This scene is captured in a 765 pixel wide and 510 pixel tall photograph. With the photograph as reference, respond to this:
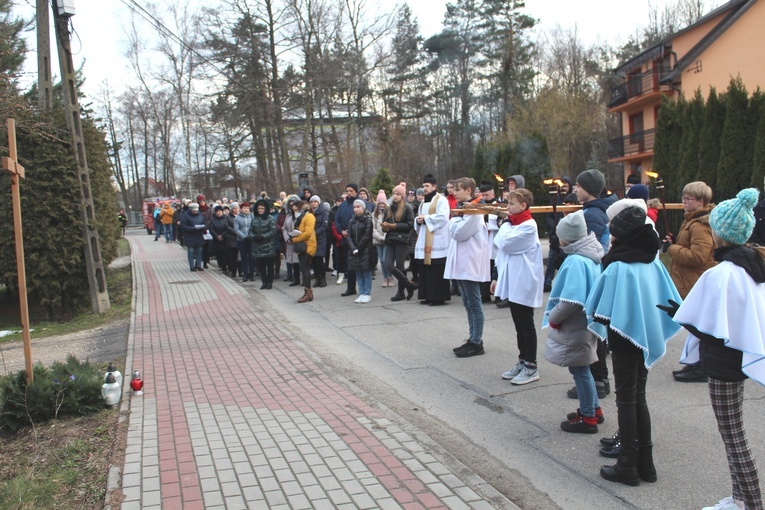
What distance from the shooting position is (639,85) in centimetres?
3962

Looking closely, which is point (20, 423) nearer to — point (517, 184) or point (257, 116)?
point (517, 184)

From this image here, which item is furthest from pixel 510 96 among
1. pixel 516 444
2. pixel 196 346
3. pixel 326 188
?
pixel 516 444

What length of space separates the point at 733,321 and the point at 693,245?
10.2 ft

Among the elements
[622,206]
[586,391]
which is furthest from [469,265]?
[622,206]

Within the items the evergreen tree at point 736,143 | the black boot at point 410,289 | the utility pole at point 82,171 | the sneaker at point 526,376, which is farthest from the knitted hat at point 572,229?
the evergreen tree at point 736,143

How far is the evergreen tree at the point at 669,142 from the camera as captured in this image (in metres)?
18.7

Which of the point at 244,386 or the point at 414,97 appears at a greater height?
the point at 414,97

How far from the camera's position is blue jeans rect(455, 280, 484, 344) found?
774cm

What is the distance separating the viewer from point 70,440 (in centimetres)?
554

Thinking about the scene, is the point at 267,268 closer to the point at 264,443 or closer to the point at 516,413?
the point at 516,413

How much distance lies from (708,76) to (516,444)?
32056 mm

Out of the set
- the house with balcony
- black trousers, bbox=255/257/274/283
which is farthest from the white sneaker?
the house with balcony

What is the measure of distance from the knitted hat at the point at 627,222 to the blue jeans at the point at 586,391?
1.31 meters

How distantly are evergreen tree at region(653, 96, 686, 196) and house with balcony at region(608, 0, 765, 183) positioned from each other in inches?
151
